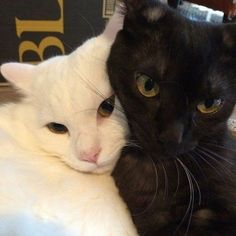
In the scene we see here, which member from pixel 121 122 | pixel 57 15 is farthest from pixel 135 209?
pixel 57 15

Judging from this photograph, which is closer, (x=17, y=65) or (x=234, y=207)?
(x=234, y=207)

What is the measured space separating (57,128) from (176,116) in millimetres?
311

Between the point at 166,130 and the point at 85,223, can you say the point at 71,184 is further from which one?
the point at 166,130

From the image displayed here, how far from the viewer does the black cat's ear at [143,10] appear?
0.90 meters

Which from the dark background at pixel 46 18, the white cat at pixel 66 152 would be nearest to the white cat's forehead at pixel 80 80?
the white cat at pixel 66 152

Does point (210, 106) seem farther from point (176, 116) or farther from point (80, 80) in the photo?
point (80, 80)

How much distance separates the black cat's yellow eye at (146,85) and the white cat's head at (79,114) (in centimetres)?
10

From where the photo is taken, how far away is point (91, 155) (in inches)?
34.4

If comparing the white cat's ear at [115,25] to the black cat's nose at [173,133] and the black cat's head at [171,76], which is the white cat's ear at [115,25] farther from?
the black cat's nose at [173,133]

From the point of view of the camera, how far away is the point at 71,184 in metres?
0.88

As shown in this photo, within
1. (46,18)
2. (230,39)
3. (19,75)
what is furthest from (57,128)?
(46,18)

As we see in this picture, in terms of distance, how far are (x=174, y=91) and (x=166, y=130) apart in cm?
8

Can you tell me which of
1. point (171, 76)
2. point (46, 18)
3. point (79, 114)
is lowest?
point (46, 18)

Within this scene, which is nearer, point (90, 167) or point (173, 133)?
point (173, 133)
